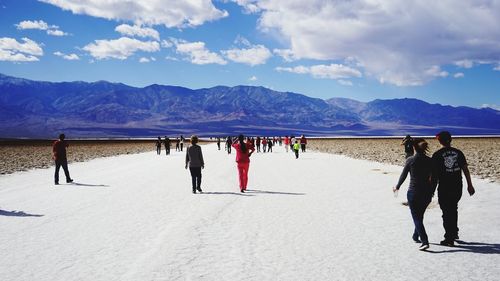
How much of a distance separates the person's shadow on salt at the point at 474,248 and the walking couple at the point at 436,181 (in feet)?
0.52

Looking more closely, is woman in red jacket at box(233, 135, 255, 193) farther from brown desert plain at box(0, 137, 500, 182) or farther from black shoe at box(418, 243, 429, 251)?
brown desert plain at box(0, 137, 500, 182)

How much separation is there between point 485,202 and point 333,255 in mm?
6819

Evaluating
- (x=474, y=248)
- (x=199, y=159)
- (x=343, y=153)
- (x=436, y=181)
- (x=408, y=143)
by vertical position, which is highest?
(x=408, y=143)

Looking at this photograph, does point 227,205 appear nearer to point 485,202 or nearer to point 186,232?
point 186,232

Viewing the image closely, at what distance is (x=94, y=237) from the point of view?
7.70 m

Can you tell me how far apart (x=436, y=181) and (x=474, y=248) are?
1.25 meters

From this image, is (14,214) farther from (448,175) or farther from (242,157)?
(448,175)

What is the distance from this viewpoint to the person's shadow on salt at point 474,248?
271 inches

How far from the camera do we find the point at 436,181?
700 cm

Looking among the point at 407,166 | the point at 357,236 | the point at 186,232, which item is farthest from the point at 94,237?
the point at 407,166

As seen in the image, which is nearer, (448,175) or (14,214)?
(448,175)

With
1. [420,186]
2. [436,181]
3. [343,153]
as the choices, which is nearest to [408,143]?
[436,181]

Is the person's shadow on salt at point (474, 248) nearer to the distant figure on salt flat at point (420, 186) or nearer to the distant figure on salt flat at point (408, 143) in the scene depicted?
the distant figure on salt flat at point (420, 186)

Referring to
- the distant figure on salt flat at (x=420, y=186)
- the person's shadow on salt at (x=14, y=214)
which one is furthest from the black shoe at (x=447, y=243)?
the person's shadow on salt at (x=14, y=214)
